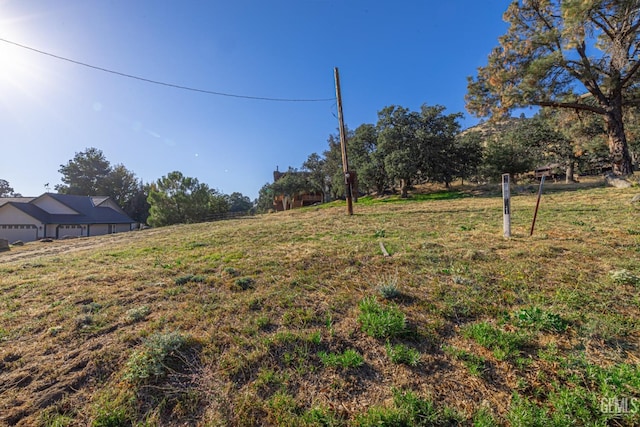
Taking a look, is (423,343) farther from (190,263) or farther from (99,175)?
(99,175)

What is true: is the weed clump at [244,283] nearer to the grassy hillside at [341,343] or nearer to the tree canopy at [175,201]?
the grassy hillside at [341,343]

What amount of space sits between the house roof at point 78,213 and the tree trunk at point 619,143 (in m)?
48.7

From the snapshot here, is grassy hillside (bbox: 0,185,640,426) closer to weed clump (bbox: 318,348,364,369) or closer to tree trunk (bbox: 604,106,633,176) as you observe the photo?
weed clump (bbox: 318,348,364,369)

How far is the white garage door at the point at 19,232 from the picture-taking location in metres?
26.6

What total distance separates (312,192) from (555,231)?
119 feet

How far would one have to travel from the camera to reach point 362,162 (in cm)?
2650

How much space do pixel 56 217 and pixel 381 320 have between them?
40.3 meters

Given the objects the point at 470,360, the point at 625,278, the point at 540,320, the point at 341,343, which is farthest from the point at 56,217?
the point at 625,278

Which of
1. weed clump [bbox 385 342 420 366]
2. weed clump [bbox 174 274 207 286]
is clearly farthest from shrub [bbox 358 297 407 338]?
weed clump [bbox 174 274 207 286]

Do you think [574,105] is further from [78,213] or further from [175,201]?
[78,213]

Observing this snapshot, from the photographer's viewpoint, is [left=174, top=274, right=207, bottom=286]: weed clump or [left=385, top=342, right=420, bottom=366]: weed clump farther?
[left=174, top=274, right=207, bottom=286]: weed clump

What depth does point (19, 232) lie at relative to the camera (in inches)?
1052

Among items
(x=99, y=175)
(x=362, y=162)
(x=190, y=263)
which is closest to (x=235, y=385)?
(x=190, y=263)

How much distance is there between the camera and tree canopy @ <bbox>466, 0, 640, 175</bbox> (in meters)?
12.9
